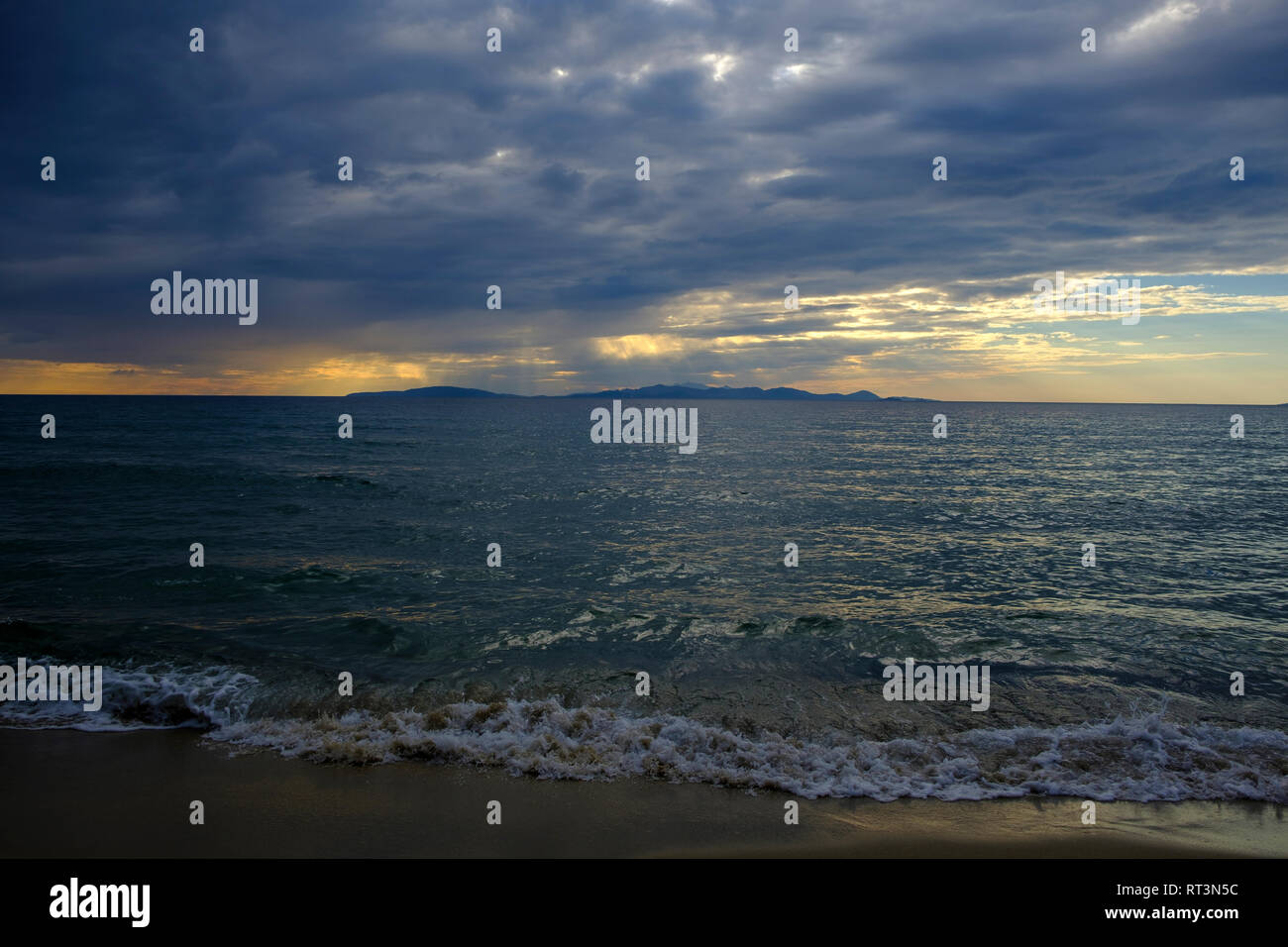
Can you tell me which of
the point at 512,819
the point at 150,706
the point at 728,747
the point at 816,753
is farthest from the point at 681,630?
the point at 150,706

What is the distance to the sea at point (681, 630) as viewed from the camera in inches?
319

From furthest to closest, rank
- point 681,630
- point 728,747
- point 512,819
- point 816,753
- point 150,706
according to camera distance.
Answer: point 681,630 < point 150,706 < point 728,747 < point 816,753 < point 512,819

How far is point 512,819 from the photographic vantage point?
6.64 meters

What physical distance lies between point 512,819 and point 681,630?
6.41m

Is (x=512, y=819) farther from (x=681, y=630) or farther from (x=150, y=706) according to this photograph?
(x=681, y=630)

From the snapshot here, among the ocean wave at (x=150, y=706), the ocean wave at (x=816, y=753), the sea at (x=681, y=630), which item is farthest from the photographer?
the ocean wave at (x=150, y=706)

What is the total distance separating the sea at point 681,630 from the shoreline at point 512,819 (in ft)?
1.09

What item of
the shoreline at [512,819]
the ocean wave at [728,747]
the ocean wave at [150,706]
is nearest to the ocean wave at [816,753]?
the ocean wave at [728,747]

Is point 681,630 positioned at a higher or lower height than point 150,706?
higher

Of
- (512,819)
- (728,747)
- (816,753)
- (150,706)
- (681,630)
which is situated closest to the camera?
(512,819)

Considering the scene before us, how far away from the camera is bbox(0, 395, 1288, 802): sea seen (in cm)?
809

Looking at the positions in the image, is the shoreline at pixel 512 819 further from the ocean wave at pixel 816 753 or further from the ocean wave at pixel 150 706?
the ocean wave at pixel 150 706

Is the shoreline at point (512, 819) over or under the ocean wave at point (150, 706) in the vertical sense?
under
